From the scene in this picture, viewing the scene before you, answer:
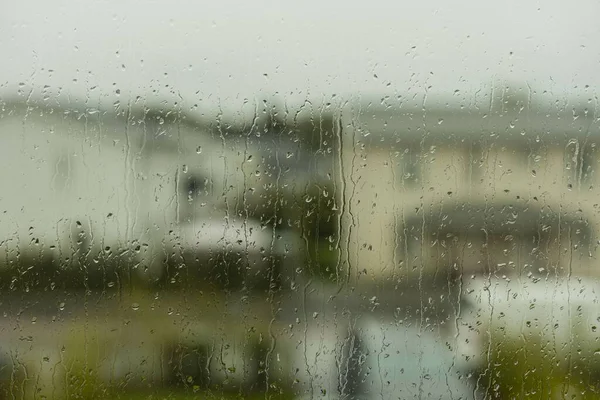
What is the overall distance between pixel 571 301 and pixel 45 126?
1.20 metres

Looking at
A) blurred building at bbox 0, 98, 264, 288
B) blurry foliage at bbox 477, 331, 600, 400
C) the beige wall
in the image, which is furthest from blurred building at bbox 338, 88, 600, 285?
blurred building at bbox 0, 98, 264, 288

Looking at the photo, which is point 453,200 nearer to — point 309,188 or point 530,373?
point 309,188

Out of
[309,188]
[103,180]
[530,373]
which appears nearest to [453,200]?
[309,188]

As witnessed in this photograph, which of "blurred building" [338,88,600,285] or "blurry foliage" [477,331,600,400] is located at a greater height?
"blurred building" [338,88,600,285]

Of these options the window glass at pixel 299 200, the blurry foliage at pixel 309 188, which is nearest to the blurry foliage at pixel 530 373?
the window glass at pixel 299 200

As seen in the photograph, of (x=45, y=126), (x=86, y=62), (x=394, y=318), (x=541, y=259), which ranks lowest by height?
(x=394, y=318)

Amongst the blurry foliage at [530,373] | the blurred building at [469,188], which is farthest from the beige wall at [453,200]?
the blurry foliage at [530,373]

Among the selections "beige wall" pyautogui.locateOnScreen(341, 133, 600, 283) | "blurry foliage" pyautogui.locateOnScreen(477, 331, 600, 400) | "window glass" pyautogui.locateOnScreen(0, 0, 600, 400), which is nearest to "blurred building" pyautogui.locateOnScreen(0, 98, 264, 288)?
"window glass" pyautogui.locateOnScreen(0, 0, 600, 400)

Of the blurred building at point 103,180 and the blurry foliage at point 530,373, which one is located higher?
the blurred building at point 103,180

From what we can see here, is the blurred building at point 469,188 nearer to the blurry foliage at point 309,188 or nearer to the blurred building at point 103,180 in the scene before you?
the blurry foliage at point 309,188

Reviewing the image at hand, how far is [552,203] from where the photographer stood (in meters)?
1.12

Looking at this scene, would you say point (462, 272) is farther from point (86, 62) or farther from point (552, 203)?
point (86, 62)

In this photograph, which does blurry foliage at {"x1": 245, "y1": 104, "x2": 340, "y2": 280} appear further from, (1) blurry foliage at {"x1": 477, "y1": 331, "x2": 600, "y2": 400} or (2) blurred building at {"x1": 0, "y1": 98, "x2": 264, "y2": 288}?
(1) blurry foliage at {"x1": 477, "y1": 331, "x2": 600, "y2": 400}

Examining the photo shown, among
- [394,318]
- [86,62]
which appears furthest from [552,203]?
[86,62]
